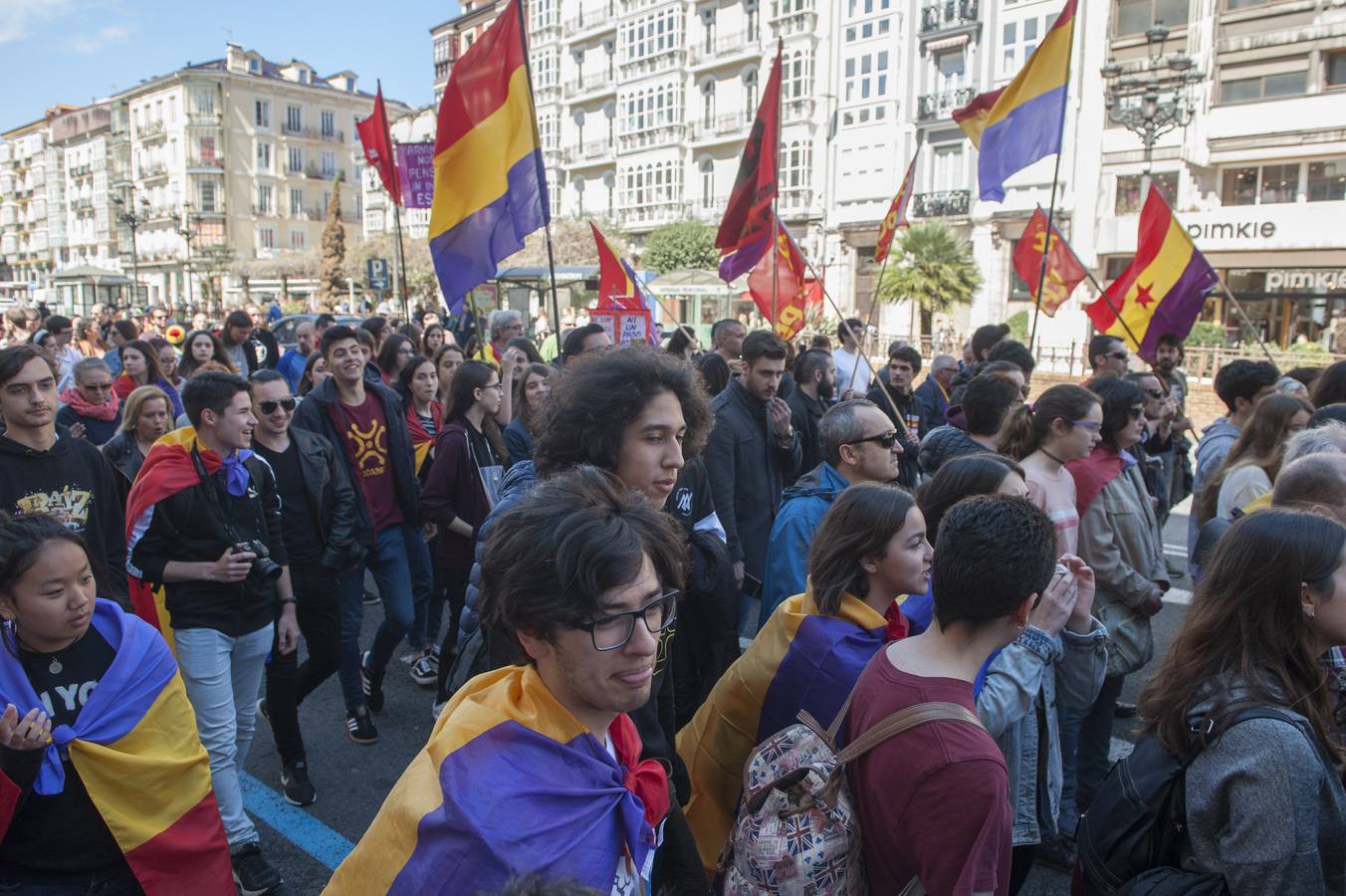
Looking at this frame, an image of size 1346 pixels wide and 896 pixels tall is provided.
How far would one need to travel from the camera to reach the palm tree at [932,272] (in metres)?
28.8

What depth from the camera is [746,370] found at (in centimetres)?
555

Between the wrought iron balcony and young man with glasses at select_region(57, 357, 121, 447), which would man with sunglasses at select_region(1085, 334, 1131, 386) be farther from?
the wrought iron balcony

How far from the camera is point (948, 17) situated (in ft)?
114

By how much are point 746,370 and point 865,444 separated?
1816 mm

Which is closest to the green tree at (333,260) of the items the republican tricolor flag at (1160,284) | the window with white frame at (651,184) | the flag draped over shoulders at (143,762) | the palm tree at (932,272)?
the window with white frame at (651,184)

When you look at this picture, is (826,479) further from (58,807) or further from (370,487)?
(58,807)

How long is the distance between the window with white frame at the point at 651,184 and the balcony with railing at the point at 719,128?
168 cm

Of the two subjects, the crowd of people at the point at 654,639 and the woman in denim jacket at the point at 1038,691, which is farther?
the woman in denim jacket at the point at 1038,691

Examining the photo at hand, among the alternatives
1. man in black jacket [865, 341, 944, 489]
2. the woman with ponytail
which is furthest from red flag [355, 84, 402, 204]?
the woman with ponytail

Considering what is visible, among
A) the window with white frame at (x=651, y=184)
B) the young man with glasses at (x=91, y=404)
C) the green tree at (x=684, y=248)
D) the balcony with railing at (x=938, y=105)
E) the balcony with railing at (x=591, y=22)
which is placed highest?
the balcony with railing at (x=591, y=22)

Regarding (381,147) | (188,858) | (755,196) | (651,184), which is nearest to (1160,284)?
(755,196)

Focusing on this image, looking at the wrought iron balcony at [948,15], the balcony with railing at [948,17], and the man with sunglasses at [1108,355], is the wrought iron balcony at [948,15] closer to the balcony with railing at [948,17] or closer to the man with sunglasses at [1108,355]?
the balcony with railing at [948,17]

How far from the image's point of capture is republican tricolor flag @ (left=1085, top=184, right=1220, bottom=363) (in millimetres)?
8086

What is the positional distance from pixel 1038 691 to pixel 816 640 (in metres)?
0.62
